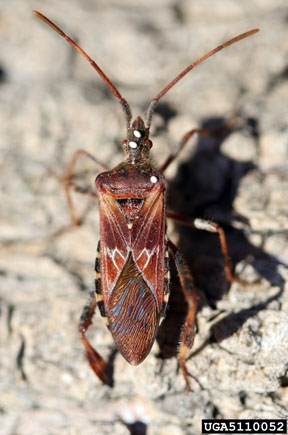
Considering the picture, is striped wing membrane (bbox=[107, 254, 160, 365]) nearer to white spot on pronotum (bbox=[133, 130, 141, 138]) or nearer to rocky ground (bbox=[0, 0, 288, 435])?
rocky ground (bbox=[0, 0, 288, 435])

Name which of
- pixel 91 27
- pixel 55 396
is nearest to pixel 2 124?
pixel 91 27

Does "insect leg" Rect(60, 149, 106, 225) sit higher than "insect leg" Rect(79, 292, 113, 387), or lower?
higher

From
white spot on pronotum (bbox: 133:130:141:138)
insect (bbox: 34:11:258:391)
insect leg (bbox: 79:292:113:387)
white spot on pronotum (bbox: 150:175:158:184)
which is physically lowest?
insect leg (bbox: 79:292:113:387)

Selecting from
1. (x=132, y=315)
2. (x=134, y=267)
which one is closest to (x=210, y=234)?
(x=134, y=267)

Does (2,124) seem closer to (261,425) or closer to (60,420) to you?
(60,420)

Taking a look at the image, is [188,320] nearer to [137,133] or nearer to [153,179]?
[153,179]

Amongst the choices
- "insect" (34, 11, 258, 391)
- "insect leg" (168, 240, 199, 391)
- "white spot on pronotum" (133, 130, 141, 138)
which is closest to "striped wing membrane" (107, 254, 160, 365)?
"insect" (34, 11, 258, 391)
